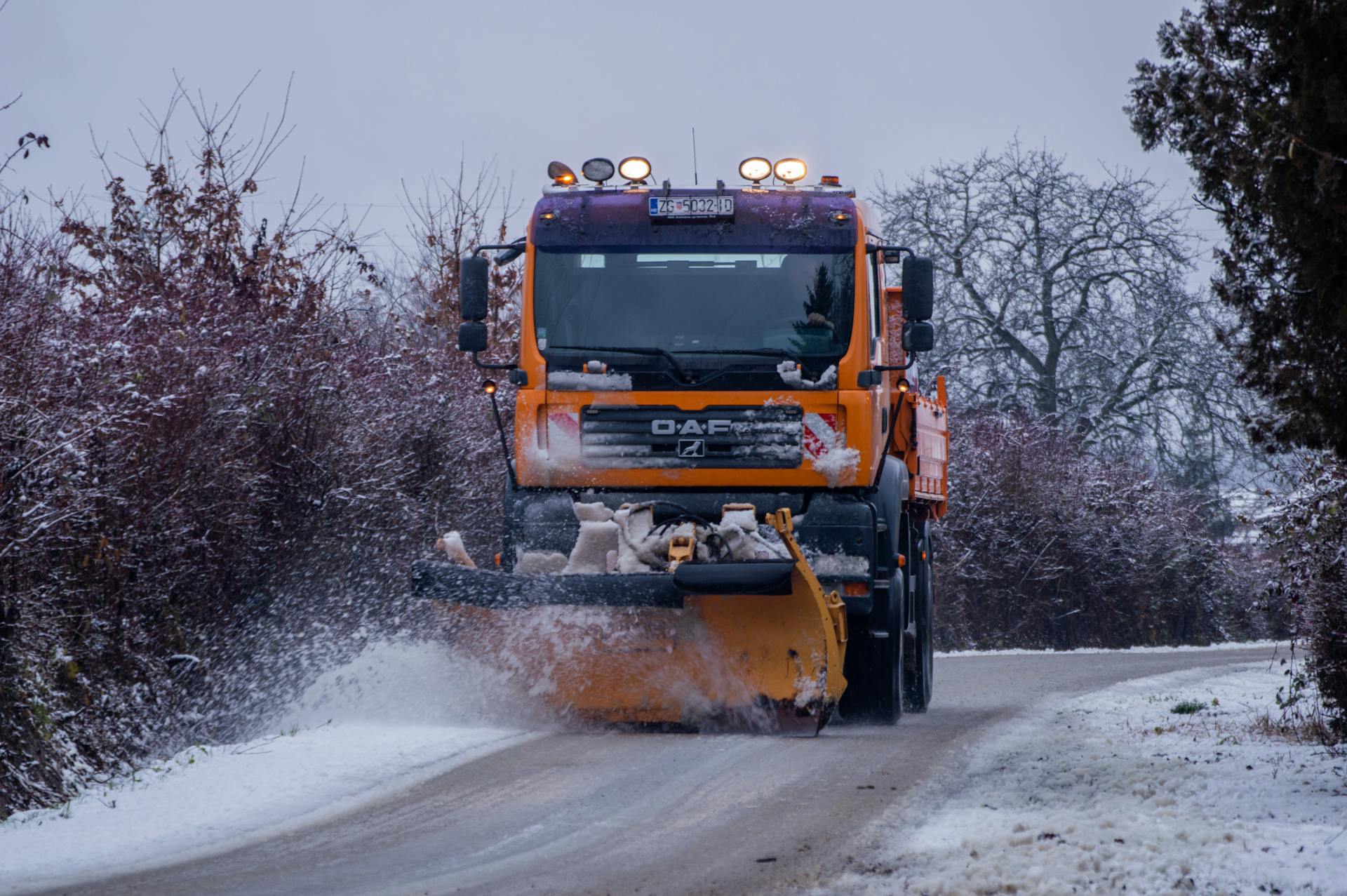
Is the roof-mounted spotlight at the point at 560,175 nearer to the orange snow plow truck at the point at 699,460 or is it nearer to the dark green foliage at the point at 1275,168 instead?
the orange snow plow truck at the point at 699,460

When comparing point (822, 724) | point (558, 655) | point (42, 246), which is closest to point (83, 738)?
point (558, 655)

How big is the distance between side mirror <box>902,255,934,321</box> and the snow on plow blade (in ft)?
5.22

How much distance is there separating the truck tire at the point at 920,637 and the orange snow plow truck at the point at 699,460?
138 cm

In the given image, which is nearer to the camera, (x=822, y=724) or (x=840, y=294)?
(x=822, y=724)

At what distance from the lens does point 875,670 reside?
30.5 feet

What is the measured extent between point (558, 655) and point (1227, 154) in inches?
174

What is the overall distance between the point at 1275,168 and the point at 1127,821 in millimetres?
2425

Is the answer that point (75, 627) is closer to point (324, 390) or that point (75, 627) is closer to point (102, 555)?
point (102, 555)

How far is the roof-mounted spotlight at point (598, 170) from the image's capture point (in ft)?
31.0

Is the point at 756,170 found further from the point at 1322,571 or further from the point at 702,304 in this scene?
the point at 1322,571

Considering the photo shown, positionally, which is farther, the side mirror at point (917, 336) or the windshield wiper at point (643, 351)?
the side mirror at point (917, 336)

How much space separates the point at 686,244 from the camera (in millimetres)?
9062

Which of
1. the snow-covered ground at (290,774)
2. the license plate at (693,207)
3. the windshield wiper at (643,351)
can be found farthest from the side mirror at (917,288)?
the snow-covered ground at (290,774)

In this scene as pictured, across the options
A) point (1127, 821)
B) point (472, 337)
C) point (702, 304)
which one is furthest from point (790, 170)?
point (1127, 821)
